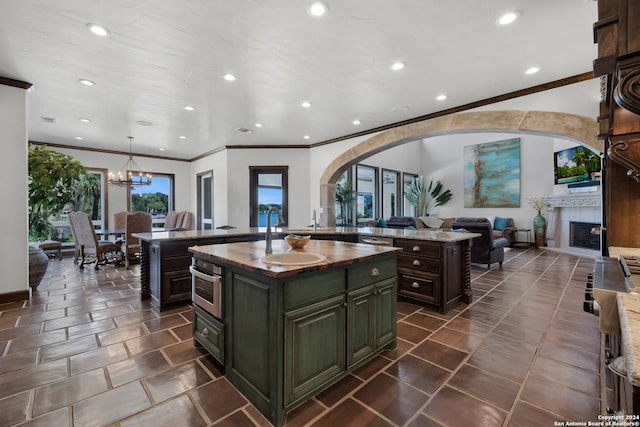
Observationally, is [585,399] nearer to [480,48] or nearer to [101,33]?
[480,48]

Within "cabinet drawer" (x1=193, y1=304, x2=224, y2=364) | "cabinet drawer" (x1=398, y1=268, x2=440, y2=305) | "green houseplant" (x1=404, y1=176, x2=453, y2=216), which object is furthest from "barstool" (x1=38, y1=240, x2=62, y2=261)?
"green houseplant" (x1=404, y1=176, x2=453, y2=216)

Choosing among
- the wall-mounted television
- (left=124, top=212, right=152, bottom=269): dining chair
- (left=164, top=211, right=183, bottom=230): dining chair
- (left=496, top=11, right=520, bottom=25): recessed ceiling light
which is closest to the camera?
(left=496, top=11, right=520, bottom=25): recessed ceiling light

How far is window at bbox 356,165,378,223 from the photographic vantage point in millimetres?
8359

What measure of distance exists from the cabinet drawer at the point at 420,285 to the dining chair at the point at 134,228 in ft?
14.5

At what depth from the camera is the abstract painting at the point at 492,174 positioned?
8.66 meters

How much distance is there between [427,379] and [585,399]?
2.95 ft

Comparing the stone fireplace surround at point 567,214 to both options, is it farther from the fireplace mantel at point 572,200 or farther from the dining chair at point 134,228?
the dining chair at point 134,228

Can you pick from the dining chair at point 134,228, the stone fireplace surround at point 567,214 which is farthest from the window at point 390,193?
the dining chair at point 134,228

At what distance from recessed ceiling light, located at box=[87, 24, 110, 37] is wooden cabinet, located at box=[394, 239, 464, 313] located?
3557mm

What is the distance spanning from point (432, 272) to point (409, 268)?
29 centimetres

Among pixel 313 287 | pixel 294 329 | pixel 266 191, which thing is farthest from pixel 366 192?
pixel 294 329

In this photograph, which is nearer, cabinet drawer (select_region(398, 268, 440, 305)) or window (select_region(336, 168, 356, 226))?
cabinet drawer (select_region(398, 268, 440, 305))

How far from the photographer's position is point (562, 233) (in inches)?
282

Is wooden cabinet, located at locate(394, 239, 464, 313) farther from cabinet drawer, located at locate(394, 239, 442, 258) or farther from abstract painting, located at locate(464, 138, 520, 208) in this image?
abstract painting, located at locate(464, 138, 520, 208)
